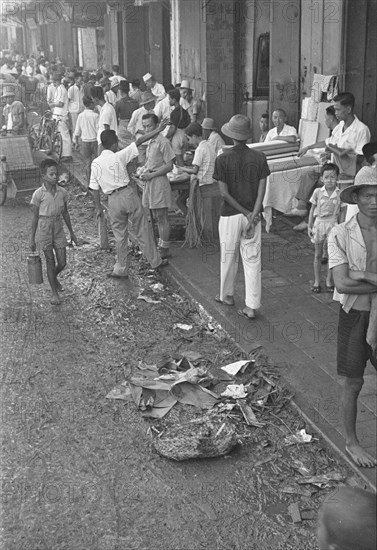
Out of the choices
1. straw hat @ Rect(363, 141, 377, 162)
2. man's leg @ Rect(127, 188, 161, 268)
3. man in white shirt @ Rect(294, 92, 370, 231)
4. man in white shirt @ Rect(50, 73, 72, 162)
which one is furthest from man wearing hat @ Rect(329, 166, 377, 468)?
man in white shirt @ Rect(50, 73, 72, 162)

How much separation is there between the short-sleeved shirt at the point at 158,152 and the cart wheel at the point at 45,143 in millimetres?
8446

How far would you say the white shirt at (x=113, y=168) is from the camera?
9743 mm

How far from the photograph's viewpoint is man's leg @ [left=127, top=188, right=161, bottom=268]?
9.98 m

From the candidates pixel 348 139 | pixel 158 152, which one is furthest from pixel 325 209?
pixel 158 152

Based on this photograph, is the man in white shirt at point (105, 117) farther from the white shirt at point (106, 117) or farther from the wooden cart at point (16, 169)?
the wooden cart at point (16, 169)

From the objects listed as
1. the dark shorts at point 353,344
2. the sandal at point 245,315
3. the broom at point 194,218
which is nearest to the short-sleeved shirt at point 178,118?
the broom at point 194,218

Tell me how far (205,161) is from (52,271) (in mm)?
2980

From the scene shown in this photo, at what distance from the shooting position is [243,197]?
8.08 metres

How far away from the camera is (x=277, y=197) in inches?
458

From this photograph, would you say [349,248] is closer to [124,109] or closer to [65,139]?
[65,139]

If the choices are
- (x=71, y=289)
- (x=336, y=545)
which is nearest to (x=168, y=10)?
(x=71, y=289)

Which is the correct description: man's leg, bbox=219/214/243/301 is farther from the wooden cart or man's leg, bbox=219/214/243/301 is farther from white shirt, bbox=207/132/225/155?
the wooden cart

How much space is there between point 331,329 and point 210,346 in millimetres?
1233

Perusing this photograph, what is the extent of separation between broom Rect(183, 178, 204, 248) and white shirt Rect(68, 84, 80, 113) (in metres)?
10.1
